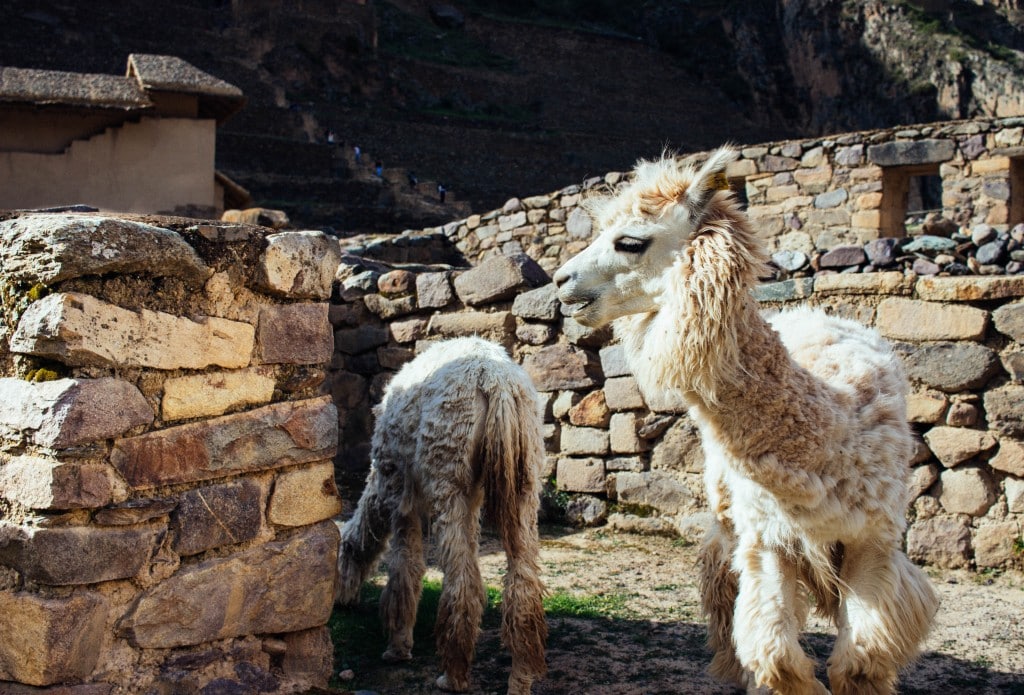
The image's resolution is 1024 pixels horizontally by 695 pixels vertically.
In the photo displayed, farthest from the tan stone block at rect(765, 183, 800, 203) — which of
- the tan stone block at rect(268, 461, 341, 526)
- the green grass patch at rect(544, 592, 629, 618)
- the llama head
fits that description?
the tan stone block at rect(268, 461, 341, 526)

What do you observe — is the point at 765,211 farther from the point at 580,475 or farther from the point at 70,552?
the point at 70,552

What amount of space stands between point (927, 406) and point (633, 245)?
316cm

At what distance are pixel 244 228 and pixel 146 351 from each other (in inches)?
24.1

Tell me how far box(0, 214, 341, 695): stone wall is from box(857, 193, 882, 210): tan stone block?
27.9 ft

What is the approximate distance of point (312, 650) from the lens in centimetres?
370

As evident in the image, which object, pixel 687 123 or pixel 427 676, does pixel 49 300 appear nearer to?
pixel 427 676

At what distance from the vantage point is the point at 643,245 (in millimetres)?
3309

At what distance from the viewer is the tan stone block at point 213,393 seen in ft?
10.9

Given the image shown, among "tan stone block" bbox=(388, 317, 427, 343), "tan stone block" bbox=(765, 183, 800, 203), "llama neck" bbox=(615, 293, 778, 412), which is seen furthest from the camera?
"tan stone block" bbox=(765, 183, 800, 203)

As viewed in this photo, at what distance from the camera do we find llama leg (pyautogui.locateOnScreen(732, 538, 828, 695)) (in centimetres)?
335

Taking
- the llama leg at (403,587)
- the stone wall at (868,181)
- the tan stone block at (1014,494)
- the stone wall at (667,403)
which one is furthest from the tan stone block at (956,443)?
the stone wall at (868,181)

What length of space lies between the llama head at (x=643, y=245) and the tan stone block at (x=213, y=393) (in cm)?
117

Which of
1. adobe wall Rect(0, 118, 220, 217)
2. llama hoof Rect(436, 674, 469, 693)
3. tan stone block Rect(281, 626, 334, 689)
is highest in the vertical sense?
adobe wall Rect(0, 118, 220, 217)

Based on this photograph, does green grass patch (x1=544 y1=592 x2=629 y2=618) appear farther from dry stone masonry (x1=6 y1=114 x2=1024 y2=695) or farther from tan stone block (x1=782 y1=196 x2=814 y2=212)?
tan stone block (x1=782 y1=196 x2=814 y2=212)
